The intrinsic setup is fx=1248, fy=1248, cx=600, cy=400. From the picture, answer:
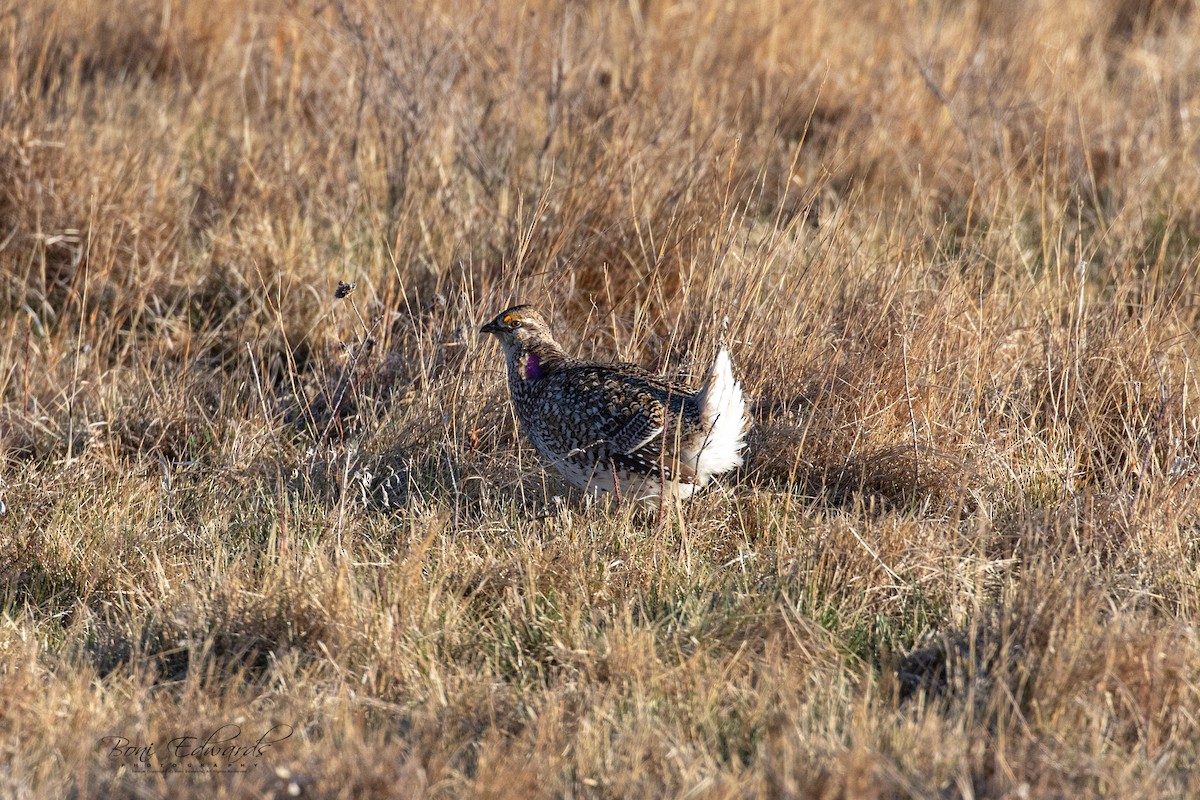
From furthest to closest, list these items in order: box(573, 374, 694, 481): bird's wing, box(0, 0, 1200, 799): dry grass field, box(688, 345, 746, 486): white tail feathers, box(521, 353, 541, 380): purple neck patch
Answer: box(521, 353, 541, 380): purple neck patch → box(573, 374, 694, 481): bird's wing → box(688, 345, 746, 486): white tail feathers → box(0, 0, 1200, 799): dry grass field

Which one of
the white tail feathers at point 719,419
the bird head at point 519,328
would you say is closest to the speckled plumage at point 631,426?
the white tail feathers at point 719,419

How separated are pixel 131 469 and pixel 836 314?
9.14 ft

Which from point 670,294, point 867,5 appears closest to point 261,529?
point 670,294

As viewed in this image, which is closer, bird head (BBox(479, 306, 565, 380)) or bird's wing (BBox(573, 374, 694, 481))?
bird's wing (BBox(573, 374, 694, 481))

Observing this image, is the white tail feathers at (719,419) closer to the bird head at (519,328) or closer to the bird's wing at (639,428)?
the bird's wing at (639,428)

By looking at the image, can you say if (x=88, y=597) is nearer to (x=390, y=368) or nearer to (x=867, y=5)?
(x=390, y=368)

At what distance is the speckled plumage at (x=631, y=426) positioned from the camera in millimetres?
4020

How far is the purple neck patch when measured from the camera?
4.61 m

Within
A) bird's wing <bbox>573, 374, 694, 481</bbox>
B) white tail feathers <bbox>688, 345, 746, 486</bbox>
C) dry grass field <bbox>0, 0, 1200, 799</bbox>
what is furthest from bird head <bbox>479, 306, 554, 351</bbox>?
white tail feathers <bbox>688, 345, 746, 486</bbox>

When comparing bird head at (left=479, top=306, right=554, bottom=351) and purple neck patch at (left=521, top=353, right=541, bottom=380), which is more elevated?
bird head at (left=479, top=306, right=554, bottom=351)

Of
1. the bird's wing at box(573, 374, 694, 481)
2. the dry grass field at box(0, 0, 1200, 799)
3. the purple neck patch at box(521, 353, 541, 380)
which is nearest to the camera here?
the dry grass field at box(0, 0, 1200, 799)

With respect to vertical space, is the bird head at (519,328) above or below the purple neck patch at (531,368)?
above

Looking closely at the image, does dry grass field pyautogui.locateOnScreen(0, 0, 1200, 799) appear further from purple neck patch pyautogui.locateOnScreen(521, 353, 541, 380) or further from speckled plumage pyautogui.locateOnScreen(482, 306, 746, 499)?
purple neck patch pyautogui.locateOnScreen(521, 353, 541, 380)

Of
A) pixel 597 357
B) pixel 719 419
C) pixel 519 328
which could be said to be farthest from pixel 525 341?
pixel 719 419
